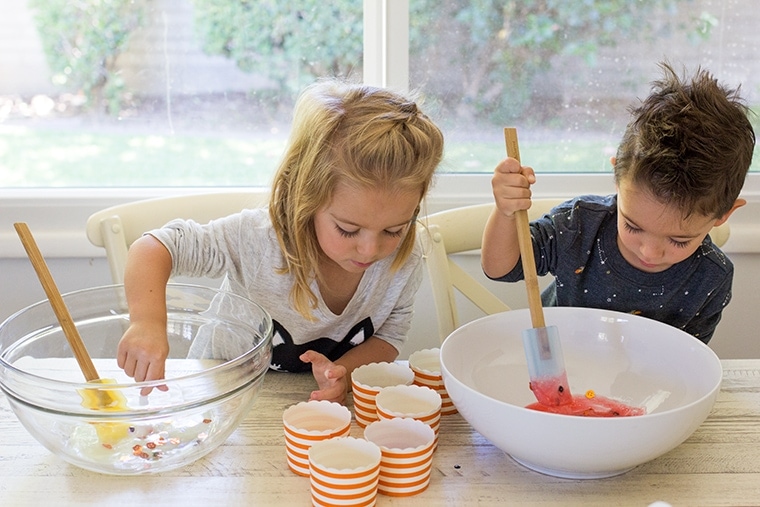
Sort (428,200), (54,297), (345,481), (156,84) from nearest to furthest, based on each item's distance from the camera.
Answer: (345,481)
(54,297)
(428,200)
(156,84)

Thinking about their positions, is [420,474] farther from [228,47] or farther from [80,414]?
[228,47]

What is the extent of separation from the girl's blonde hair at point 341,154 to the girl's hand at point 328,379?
0.19 meters

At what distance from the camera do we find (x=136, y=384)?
0.79 meters

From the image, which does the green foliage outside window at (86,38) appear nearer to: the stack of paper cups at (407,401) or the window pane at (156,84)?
the window pane at (156,84)

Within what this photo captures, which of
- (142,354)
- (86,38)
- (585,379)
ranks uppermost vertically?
(86,38)

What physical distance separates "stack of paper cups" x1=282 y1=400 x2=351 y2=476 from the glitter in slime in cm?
23

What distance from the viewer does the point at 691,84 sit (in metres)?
1.13

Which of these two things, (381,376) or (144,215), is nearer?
(381,376)

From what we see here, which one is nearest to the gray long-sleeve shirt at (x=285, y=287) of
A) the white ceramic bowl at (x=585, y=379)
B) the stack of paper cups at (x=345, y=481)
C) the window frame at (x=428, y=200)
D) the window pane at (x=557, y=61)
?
the white ceramic bowl at (x=585, y=379)

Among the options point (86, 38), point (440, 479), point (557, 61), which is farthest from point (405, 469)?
point (86, 38)

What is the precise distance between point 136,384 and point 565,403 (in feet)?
1.69

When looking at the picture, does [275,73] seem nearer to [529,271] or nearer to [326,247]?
[326,247]

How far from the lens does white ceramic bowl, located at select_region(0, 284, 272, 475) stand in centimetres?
82

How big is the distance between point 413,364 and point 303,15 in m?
1.06
